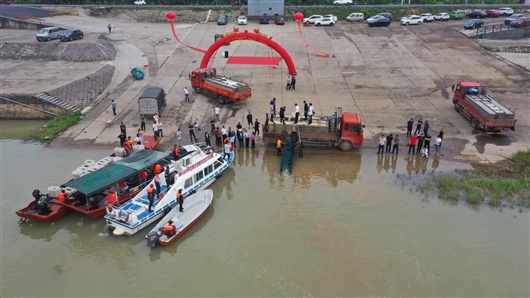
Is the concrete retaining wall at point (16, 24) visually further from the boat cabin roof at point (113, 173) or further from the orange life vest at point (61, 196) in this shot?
the orange life vest at point (61, 196)

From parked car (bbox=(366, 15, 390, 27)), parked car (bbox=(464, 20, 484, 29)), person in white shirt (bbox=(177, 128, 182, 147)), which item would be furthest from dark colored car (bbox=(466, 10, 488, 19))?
person in white shirt (bbox=(177, 128, 182, 147))

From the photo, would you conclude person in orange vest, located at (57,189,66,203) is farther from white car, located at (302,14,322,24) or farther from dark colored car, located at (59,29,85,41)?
white car, located at (302,14,322,24)

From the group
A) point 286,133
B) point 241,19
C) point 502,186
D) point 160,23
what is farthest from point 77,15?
point 502,186

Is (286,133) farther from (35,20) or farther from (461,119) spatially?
(35,20)

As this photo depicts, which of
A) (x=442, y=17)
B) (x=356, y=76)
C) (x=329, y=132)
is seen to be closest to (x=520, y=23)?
(x=442, y=17)

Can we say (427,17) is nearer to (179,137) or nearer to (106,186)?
(179,137)

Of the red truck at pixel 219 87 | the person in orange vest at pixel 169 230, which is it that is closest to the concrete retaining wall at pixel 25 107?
the red truck at pixel 219 87
